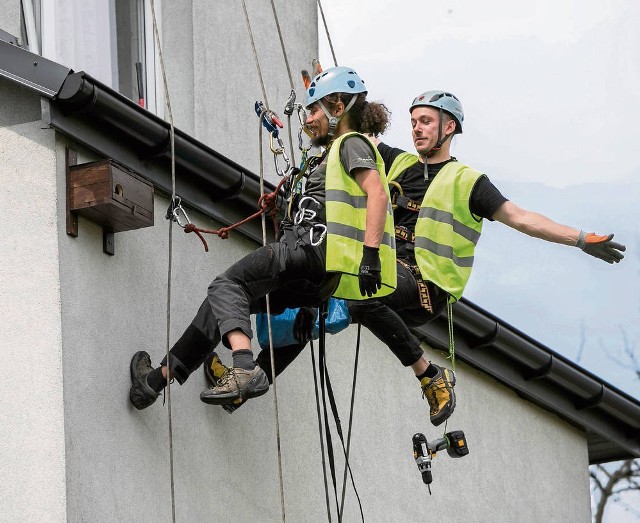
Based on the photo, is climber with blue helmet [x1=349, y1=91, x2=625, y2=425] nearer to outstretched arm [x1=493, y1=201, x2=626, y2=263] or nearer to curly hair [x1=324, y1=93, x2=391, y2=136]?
outstretched arm [x1=493, y1=201, x2=626, y2=263]

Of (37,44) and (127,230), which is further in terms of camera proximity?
(37,44)

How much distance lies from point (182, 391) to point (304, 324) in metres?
0.78

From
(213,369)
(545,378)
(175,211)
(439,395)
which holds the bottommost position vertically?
(439,395)

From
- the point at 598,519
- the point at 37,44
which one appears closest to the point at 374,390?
the point at 37,44

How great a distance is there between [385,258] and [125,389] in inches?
60.7

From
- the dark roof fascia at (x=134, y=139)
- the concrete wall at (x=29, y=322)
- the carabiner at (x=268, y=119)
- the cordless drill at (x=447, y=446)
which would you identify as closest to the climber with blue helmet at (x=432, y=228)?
the cordless drill at (x=447, y=446)

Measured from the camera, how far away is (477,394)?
1260 cm

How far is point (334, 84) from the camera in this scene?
8766 mm

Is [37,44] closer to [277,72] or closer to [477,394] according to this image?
[277,72]

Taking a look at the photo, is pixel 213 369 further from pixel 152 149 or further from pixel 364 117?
pixel 364 117

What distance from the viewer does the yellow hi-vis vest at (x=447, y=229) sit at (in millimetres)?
9141

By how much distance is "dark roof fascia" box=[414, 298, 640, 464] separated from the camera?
12266 mm

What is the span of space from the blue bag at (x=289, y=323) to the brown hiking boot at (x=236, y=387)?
3.22ft

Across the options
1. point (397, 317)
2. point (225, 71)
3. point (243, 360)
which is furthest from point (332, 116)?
point (225, 71)
